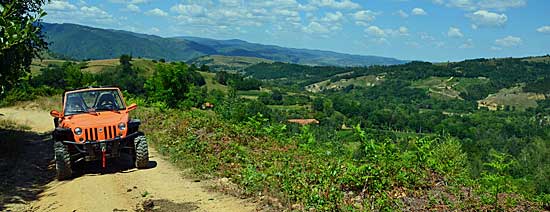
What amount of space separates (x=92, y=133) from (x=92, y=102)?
1507mm

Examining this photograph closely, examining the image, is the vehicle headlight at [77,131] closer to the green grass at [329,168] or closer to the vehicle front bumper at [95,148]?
the vehicle front bumper at [95,148]

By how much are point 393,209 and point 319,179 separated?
1603 mm

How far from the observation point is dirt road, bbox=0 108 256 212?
8.46 meters

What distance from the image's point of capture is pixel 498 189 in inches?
307

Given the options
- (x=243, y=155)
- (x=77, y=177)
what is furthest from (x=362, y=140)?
(x=77, y=177)

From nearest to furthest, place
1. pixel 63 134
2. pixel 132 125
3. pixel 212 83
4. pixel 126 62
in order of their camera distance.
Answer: pixel 63 134, pixel 132 125, pixel 126 62, pixel 212 83

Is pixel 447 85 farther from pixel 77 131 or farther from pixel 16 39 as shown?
pixel 16 39

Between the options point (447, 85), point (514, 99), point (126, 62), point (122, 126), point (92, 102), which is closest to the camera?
point (122, 126)

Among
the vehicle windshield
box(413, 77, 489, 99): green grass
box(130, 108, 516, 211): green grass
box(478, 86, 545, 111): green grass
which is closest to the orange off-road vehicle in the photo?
the vehicle windshield

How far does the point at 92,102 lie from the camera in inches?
455

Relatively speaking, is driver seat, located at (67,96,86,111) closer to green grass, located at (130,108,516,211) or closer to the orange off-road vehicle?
the orange off-road vehicle

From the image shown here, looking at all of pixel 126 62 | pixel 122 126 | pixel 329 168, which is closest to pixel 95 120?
pixel 122 126

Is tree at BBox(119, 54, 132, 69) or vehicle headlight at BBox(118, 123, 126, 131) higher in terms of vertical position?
vehicle headlight at BBox(118, 123, 126, 131)

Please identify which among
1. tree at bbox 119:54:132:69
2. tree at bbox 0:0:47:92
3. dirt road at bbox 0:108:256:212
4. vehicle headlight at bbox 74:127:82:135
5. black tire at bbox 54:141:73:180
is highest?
tree at bbox 0:0:47:92
